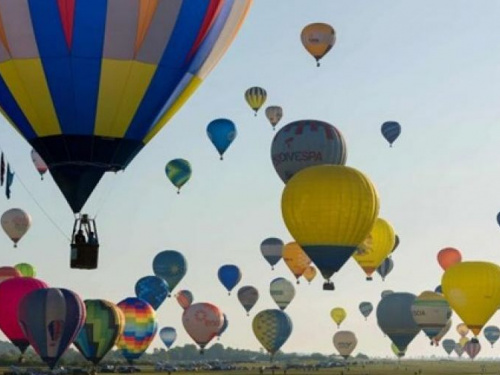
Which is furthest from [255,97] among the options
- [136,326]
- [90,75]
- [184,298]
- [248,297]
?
[90,75]

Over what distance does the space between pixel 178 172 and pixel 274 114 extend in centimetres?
727

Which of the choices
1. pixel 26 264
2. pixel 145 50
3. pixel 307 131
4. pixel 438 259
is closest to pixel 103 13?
pixel 145 50

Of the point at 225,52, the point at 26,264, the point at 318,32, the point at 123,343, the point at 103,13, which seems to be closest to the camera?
the point at 103,13

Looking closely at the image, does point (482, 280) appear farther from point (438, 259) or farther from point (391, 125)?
point (438, 259)

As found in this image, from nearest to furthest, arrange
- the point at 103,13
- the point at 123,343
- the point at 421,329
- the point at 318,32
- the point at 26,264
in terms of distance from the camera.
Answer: the point at 103,13
the point at 318,32
the point at 123,343
the point at 421,329
the point at 26,264

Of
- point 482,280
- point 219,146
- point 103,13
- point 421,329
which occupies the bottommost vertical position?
point 421,329

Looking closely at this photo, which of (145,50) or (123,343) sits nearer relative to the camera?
(145,50)

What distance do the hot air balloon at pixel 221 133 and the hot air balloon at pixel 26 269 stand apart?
24458 millimetres

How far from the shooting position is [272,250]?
87.7 metres

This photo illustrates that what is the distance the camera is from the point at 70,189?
33.4 metres

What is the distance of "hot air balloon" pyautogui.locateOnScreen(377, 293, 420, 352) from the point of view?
81.5 m

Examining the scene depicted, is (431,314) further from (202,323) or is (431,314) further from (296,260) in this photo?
(202,323)

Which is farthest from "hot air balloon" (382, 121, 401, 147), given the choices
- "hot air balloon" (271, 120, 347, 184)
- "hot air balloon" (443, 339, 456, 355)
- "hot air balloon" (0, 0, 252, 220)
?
"hot air balloon" (443, 339, 456, 355)

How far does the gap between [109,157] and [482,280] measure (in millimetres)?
37199
